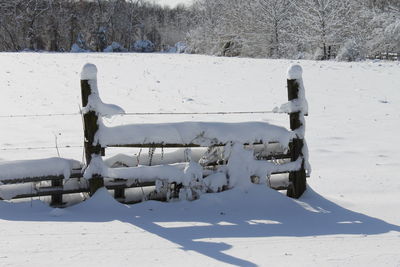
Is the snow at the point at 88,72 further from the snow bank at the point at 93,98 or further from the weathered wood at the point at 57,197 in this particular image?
the weathered wood at the point at 57,197

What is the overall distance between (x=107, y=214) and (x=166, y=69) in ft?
58.9

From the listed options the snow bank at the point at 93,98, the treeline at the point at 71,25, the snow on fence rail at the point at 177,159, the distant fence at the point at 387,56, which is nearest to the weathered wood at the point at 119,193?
the snow on fence rail at the point at 177,159

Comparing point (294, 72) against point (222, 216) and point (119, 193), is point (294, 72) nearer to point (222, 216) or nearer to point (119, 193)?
point (222, 216)

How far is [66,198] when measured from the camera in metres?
5.97

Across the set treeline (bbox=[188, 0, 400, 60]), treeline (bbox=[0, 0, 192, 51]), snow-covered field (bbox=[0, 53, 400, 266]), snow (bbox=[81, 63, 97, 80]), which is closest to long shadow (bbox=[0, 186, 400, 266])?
snow-covered field (bbox=[0, 53, 400, 266])

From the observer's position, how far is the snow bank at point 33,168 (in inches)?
214

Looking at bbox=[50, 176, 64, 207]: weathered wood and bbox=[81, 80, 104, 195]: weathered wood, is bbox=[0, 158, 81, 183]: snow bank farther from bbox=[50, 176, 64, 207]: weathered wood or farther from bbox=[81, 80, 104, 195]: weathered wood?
bbox=[81, 80, 104, 195]: weathered wood

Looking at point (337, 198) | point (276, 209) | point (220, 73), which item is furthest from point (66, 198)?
point (220, 73)

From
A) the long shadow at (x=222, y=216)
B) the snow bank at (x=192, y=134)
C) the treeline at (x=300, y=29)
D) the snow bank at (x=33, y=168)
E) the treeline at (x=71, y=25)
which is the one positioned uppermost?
the treeline at (x=71, y=25)

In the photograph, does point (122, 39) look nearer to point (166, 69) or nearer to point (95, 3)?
point (95, 3)

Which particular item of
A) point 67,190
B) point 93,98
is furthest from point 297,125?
point 67,190

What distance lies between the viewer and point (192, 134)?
5883 mm

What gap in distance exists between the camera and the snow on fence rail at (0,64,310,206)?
5598 mm

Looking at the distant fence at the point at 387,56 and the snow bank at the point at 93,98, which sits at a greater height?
the distant fence at the point at 387,56
